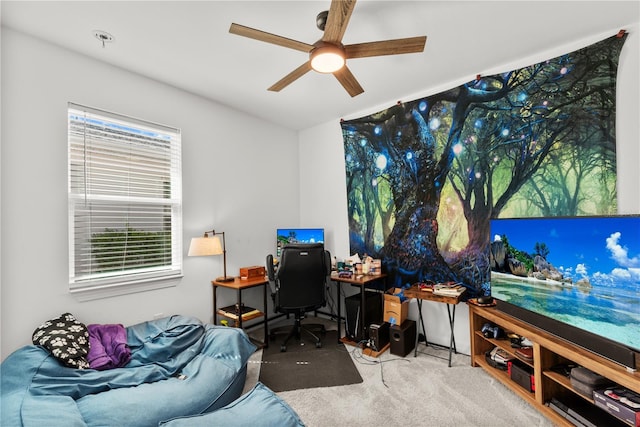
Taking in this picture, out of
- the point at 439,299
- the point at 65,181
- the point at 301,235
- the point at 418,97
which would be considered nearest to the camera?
the point at 65,181

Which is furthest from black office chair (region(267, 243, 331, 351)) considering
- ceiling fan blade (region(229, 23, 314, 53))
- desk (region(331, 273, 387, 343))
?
ceiling fan blade (region(229, 23, 314, 53))

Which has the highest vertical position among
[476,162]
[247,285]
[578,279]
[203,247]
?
[476,162]

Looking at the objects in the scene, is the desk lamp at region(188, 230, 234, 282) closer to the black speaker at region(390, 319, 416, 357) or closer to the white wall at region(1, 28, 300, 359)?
the white wall at region(1, 28, 300, 359)

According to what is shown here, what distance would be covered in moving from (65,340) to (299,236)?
241cm

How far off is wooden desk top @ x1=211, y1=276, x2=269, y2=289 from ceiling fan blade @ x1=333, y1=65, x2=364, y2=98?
Result: 6.96 ft

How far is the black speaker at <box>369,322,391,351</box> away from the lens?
292cm

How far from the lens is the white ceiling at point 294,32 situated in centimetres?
193

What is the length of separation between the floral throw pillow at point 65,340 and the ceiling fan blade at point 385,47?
265cm

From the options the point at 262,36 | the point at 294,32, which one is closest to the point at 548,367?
the point at 262,36

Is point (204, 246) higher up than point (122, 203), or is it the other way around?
point (122, 203)

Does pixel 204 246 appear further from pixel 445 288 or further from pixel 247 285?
pixel 445 288

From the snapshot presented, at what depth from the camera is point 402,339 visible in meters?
2.84

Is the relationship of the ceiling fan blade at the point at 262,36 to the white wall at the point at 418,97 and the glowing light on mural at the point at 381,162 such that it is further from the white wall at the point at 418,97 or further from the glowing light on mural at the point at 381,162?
the glowing light on mural at the point at 381,162

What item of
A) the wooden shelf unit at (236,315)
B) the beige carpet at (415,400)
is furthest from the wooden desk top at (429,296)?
the wooden shelf unit at (236,315)
